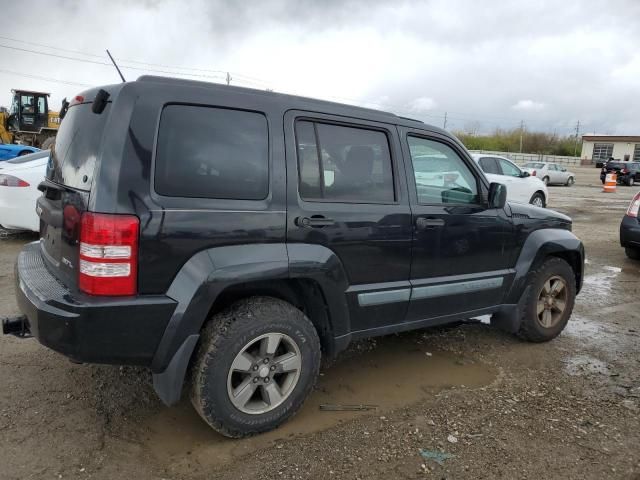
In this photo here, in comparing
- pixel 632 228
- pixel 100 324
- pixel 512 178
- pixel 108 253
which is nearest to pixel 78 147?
pixel 108 253

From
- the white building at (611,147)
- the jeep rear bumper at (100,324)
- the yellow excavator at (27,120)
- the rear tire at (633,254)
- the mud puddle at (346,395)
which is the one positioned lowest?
the mud puddle at (346,395)

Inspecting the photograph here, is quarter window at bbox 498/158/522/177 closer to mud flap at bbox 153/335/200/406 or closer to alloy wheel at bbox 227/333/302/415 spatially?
alloy wheel at bbox 227/333/302/415

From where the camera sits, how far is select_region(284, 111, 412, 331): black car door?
2953mm

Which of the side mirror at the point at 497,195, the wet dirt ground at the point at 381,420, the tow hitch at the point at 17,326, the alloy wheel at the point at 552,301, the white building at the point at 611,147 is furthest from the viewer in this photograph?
the white building at the point at 611,147

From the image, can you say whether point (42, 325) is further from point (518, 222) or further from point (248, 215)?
point (518, 222)

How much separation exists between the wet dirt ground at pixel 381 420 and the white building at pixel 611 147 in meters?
66.5

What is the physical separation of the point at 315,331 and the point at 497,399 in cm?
146

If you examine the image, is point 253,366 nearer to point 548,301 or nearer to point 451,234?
point 451,234

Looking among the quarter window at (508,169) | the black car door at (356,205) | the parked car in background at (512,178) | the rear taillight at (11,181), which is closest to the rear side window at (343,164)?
the black car door at (356,205)

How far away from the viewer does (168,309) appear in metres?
2.51

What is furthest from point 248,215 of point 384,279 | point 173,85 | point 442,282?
point 442,282

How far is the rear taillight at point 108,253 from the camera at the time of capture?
2.38m

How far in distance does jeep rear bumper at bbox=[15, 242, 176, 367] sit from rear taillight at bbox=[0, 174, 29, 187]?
529cm

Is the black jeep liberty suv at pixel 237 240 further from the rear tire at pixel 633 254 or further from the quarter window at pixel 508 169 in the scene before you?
the quarter window at pixel 508 169
